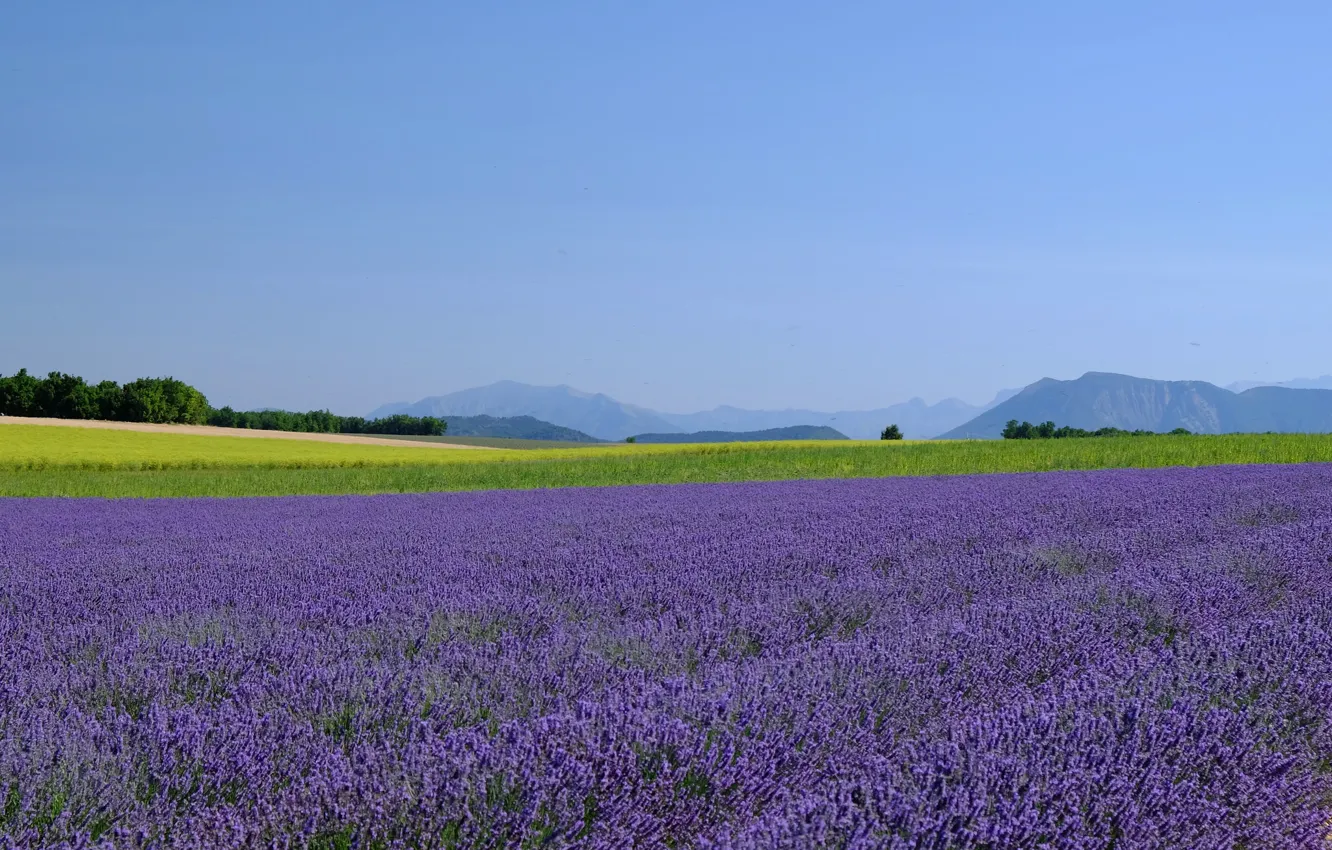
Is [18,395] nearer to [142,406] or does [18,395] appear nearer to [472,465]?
[142,406]

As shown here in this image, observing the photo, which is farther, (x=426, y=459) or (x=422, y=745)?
(x=426, y=459)

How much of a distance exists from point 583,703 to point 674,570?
8.01ft

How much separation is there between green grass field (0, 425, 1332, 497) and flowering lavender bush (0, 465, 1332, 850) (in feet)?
41.0

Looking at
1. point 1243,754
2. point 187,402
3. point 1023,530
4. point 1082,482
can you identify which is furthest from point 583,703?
point 187,402

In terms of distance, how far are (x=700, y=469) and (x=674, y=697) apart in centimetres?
1892

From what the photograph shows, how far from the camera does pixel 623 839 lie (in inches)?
78.8

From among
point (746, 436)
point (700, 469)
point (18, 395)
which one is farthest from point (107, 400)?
point (700, 469)

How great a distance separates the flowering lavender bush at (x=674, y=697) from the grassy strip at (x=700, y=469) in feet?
40.2

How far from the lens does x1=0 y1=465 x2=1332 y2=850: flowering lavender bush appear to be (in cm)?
201

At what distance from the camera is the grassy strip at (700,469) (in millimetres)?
17547

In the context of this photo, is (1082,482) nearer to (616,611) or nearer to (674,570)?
(674,570)

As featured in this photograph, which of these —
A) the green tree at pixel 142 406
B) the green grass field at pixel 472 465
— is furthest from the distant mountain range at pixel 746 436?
the green tree at pixel 142 406

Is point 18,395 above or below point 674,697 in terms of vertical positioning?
above

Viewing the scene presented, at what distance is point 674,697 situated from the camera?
2533mm
